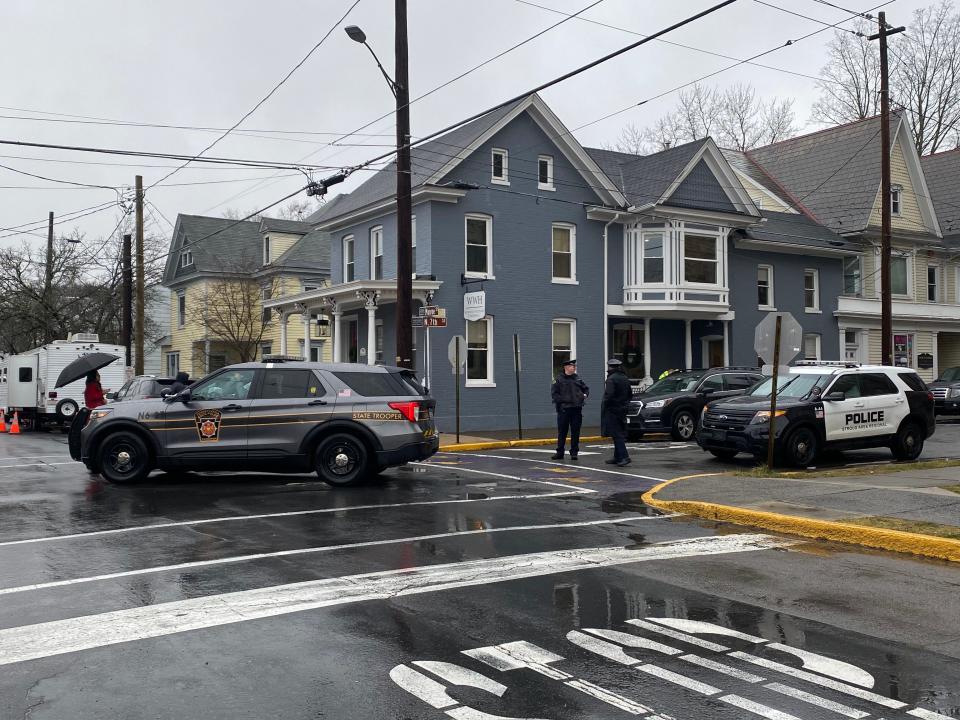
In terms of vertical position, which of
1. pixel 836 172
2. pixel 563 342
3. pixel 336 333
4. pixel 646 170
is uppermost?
pixel 836 172

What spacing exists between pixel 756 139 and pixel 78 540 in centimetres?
4938

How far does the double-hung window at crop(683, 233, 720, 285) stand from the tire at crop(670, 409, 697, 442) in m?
8.63

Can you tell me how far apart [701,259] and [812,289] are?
22.6 feet

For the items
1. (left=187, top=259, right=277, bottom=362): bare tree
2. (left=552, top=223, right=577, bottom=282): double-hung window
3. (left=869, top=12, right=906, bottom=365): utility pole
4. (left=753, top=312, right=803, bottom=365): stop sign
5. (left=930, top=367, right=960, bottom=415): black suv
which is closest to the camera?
(left=753, top=312, right=803, bottom=365): stop sign

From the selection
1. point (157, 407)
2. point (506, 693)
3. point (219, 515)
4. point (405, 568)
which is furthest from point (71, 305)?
point (506, 693)

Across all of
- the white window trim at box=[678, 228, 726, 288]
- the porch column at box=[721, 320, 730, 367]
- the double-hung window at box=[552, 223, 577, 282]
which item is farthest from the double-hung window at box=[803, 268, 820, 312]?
the double-hung window at box=[552, 223, 577, 282]

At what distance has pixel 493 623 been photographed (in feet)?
19.8

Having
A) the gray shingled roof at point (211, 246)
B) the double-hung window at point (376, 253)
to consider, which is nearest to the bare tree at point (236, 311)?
the gray shingled roof at point (211, 246)

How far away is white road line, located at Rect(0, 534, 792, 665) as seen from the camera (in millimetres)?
5680

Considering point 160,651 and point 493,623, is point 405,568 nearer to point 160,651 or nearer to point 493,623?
point 493,623

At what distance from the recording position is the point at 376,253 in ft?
93.3

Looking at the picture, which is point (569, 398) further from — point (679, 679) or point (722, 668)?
point (679, 679)

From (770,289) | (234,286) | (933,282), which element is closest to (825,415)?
(770,289)

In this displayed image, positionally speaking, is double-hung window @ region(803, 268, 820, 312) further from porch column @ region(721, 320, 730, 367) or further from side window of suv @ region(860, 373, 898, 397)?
side window of suv @ region(860, 373, 898, 397)
